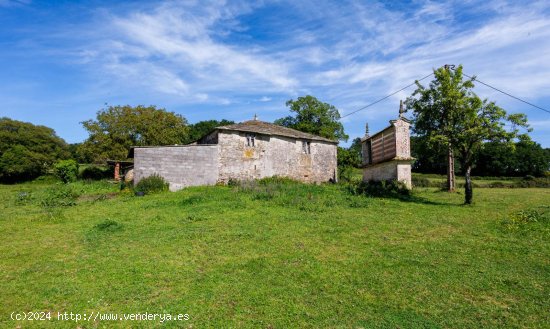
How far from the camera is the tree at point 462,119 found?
16.6m

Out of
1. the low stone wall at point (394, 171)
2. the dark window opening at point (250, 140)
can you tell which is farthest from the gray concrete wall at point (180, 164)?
the low stone wall at point (394, 171)

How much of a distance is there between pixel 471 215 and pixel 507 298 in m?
8.11

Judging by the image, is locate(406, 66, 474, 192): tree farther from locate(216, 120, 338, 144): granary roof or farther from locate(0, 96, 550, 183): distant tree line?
locate(0, 96, 550, 183): distant tree line

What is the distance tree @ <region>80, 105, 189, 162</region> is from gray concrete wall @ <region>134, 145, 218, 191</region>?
18934 millimetres

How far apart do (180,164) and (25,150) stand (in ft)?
98.7

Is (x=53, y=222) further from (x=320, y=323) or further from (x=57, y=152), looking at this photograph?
(x=57, y=152)

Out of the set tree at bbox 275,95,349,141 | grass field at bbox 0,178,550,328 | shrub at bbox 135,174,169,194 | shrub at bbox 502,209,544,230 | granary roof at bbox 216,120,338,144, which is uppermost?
tree at bbox 275,95,349,141

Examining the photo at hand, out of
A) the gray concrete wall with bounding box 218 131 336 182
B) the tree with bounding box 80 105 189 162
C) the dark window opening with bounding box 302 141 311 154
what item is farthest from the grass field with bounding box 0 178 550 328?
the tree with bounding box 80 105 189 162

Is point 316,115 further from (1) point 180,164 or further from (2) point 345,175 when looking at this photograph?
(1) point 180,164

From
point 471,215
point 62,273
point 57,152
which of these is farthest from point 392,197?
point 57,152

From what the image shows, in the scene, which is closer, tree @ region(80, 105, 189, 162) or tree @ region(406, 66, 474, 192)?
tree @ region(406, 66, 474, 192)

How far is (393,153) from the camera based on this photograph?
75.6 feet

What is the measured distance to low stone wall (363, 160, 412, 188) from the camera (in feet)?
72.9

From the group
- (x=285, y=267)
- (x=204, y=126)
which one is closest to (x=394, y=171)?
(x=285, y=267)
